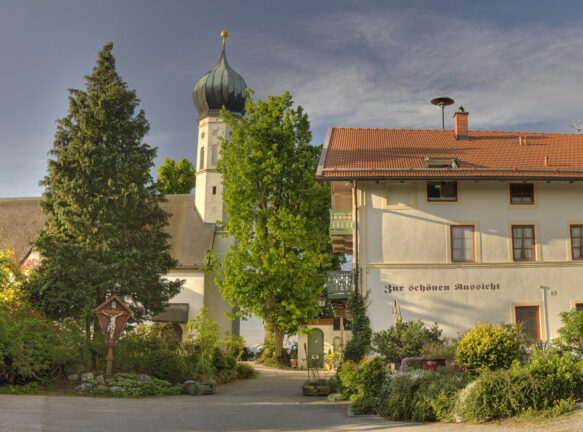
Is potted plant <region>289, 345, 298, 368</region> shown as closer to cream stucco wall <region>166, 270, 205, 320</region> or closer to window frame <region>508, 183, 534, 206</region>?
cream stucco wall <region>166, 270, 205, 320</region>

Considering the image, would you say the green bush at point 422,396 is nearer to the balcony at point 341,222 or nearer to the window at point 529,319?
the window at point 529,319

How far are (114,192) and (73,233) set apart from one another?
230 centimetres

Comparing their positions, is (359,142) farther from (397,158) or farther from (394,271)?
(394,271)

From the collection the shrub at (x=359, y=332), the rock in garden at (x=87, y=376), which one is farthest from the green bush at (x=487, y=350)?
the rock in garden at (x=87, y=376)

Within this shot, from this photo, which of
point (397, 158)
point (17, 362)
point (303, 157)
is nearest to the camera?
point (17, 362)

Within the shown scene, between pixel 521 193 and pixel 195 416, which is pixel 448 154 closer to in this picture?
pixel 521 193

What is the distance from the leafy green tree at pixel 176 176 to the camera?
46156mm

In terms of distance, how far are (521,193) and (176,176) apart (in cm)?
3002

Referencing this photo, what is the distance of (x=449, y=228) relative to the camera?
21.6 metres

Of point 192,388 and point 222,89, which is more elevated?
point 222,89

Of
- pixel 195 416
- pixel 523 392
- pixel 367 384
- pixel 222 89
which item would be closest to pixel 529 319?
pixel 367 384

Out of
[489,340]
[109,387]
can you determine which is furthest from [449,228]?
[109,387]

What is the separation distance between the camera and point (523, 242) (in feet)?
70.9

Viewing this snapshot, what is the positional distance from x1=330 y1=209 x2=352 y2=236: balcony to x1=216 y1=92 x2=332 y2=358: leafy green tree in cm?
463
